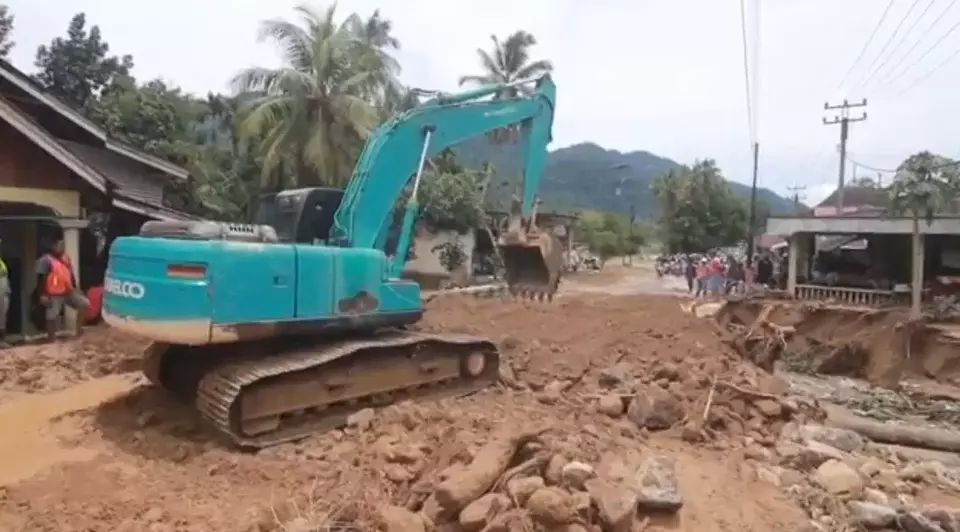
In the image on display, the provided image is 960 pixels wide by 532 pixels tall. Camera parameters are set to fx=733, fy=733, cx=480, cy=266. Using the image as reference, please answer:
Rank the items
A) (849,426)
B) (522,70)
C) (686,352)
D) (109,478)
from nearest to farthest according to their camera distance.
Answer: (109,478) < (849,426) < (686,352) < (522,70)

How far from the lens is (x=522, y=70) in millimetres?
33531

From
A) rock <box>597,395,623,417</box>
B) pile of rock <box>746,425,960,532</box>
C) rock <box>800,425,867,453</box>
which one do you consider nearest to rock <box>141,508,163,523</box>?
rock <box>597,395,623,417</box>

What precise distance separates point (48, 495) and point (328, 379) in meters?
2.13

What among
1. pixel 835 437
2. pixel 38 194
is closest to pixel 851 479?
pixel 835 437

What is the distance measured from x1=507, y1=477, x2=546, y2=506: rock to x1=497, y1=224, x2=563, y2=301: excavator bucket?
154 inches

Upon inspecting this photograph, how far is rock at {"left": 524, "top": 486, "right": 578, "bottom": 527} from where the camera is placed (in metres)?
4.01

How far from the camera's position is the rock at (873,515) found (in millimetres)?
4777

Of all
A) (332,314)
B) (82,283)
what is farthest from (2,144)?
(332,314)

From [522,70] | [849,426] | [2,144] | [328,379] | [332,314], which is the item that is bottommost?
[849,426]

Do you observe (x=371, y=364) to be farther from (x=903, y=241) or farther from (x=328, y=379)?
(x=903, y=241)

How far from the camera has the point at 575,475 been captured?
176 inches

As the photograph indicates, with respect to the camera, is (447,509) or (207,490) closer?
(447,509)

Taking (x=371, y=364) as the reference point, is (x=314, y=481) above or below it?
below

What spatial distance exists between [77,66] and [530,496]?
26.9m
